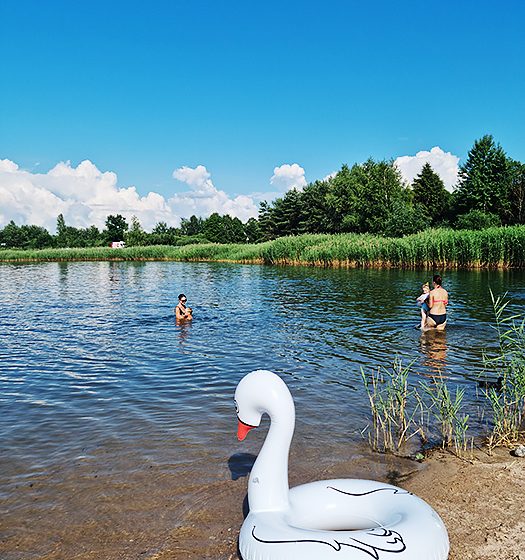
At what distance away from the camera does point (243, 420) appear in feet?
15.1

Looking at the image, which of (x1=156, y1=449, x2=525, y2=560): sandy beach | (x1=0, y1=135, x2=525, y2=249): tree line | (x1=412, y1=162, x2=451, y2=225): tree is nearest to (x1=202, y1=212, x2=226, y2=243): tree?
(x1=0, y1=135, x2=525, y2=249): tree line

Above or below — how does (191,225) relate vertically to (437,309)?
above

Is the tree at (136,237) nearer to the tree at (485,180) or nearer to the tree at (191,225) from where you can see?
the tree at (191,225)

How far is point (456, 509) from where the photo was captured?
4.75 metres

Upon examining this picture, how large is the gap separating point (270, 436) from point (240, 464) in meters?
2.12

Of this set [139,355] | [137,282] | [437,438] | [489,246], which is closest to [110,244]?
[137,282]

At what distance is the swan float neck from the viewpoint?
426cm

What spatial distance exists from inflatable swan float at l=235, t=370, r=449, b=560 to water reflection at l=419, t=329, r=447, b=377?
5901 millimetres

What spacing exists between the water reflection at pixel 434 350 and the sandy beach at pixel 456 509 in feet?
13.6

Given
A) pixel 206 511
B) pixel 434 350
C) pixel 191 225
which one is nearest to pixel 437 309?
pixel 434 350

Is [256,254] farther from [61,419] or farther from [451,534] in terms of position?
[451,534]

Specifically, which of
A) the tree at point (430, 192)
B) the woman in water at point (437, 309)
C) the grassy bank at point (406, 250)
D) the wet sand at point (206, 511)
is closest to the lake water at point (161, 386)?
the wet sand at point (206, 511)

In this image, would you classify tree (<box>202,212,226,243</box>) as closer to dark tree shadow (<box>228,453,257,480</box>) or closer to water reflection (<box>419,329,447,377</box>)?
water reflection (<box>419,329,447,377</box>)

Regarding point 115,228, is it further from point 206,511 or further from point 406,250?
point 206,511
